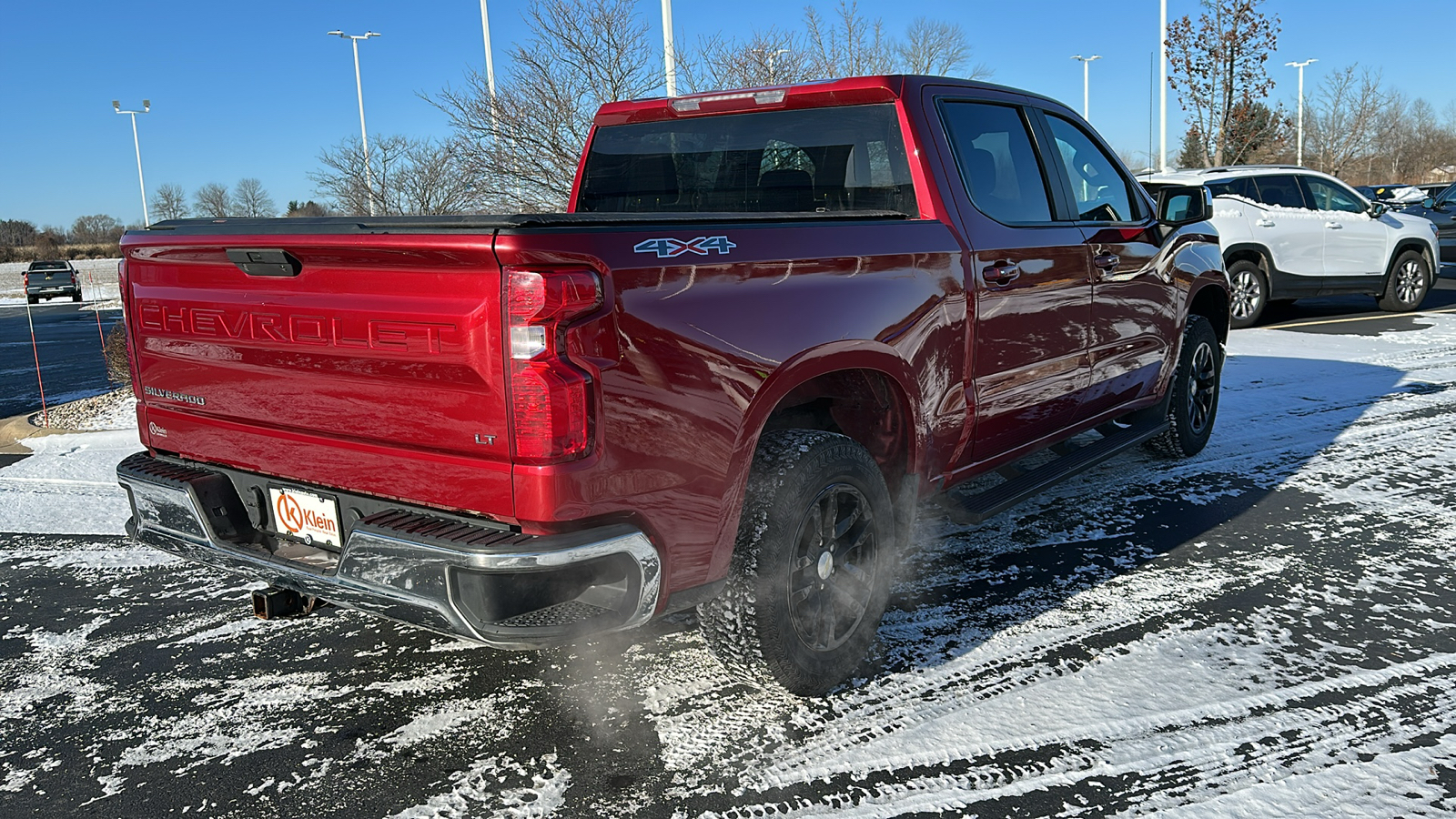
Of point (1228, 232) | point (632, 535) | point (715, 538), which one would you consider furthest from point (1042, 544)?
point (1228, 232)

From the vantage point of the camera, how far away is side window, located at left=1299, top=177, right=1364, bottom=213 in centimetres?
1209

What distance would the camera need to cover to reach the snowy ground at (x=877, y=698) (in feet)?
9.05

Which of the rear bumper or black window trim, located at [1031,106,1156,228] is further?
black window trim, located at [1031,106,1156,228]

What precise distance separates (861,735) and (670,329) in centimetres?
133

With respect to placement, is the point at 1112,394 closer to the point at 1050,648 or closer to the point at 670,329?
the point at 1050,648

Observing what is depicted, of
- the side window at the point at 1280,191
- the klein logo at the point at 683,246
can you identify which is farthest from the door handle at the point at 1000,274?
the side window at the point at 1280,191

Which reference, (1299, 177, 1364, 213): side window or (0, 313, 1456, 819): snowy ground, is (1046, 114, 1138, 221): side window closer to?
(0, 313, 1456, 819): snowy ground

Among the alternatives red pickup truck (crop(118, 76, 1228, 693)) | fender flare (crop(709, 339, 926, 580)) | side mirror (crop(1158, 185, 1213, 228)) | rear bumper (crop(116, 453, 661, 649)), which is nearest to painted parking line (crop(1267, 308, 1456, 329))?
side mirror (crop(1158, 185, 1213, 228))

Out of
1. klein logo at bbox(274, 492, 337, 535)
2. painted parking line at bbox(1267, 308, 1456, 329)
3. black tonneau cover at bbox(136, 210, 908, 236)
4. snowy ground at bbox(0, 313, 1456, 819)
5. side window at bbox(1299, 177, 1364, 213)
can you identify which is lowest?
snowy ground at bbox(0, 313, 1456, 819)

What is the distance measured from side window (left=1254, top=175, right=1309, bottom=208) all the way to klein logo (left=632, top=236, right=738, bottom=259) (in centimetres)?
A: 1090

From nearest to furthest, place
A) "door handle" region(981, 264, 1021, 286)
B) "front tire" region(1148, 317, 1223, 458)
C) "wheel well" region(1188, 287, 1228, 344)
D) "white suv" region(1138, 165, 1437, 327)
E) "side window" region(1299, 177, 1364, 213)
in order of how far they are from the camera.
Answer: "door handle" region(981, 264, 1021, 286) < "front tire" region(1148, 317, 1223, 458) < "wheel well" region(1188, 287, 1228, 344) < "white suv" region(1138, 165, 1437, 327) < "side window" region(1299, 177, 1364, 213)

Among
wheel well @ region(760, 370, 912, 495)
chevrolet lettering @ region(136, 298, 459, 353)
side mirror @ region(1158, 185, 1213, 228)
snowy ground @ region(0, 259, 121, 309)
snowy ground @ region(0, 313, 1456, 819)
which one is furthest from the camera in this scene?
snowy ground @ region(0, 259, 121, 309)

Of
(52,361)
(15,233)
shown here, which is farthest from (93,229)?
(52,361)

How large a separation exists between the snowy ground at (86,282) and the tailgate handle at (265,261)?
3070cm
